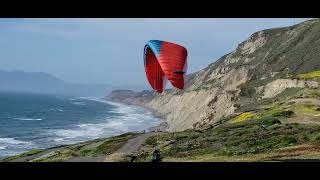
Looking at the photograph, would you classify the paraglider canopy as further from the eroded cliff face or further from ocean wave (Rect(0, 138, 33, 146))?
ocean wave (Rect(0, 138, 33, 146))

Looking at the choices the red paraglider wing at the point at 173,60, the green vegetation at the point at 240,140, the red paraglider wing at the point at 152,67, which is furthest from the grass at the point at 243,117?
the red paraglider wing at the point at 173,60

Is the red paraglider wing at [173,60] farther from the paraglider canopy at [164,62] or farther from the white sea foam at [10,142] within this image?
the white sea foam at [10,142]

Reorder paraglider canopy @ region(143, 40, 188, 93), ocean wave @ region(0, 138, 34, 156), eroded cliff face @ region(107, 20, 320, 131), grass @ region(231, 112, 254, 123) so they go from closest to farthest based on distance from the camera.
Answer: paraglider canopy @ region(143, 40, 188, 93)
grass @ region(231, 112, 254, 123)
ocean wave @ region(0, 138, 34, 156)
eroded cliff face @ region(107, 20, 320, 131)

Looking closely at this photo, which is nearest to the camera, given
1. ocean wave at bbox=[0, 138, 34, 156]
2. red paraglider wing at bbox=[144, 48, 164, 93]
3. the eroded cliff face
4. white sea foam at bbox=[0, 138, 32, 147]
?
red paraglider wing at bbox=[144, 48, 164, 93]

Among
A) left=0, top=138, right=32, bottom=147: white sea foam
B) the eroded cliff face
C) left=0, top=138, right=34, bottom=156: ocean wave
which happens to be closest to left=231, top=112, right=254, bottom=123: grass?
the eroded cliff face
